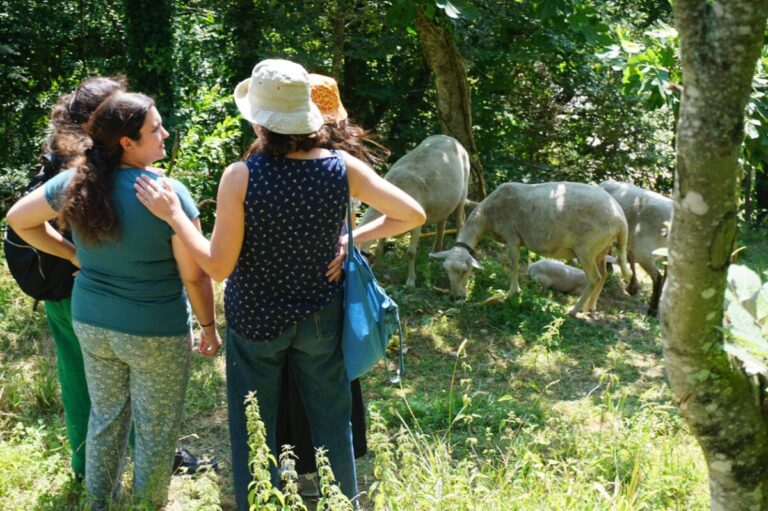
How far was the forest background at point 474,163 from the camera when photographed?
4332mm

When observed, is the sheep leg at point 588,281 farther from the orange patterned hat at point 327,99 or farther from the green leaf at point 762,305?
the green leaf at point 762,305

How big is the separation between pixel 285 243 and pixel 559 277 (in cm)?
694

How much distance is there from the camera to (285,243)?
339 cm

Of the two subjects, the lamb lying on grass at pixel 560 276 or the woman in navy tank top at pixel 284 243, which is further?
the lamb lying on grass at pixel 560 276

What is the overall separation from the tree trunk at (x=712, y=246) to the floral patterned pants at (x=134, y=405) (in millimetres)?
2230

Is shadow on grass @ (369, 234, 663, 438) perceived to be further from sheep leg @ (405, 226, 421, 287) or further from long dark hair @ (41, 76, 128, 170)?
long dark hair @ (41, 76, 128, 170)

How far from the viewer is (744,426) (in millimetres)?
2758

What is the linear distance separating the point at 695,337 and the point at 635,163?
41.3 feet

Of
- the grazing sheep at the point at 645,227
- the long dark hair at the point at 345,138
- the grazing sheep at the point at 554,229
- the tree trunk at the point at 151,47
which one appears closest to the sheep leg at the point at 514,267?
the grazing sheep at the point at 554,229

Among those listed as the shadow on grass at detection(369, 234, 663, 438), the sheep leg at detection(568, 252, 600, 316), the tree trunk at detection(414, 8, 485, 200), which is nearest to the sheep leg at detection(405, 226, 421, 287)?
the shadow on grass at detection(369, 234, 663, 438)

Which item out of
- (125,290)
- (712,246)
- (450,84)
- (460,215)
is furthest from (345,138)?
(460,215)

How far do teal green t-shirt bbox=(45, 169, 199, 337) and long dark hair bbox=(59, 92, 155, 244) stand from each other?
5 cm

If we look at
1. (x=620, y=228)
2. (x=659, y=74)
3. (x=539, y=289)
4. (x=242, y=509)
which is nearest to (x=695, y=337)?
(x=242, y=509)

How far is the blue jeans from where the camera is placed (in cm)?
358
